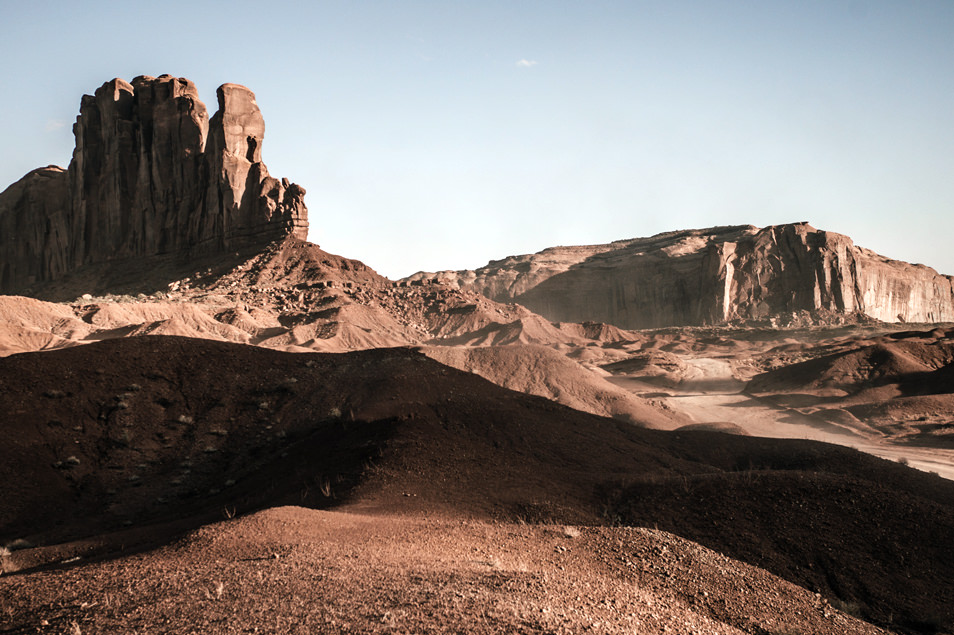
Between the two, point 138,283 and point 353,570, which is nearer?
point 353,570

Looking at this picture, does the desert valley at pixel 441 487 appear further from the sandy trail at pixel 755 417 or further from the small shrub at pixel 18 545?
the sandy trail at pixel 755 417

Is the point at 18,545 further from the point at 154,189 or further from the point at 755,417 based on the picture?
the point at 154,189

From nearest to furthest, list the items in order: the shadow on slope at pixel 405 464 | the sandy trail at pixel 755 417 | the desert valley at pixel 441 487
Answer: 1. the desert valley at pixel 441 487
2. the shadow on slope at pixel 405 464
3. the sandy trail at pixel 755 417

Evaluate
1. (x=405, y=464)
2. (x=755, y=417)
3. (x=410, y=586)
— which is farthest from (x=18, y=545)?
(x=755, y=417)

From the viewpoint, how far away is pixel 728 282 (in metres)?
91.1

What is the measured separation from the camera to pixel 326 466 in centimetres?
1395

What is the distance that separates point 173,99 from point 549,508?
71.4 m

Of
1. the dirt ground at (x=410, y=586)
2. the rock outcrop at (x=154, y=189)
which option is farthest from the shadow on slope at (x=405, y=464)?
the rock outcrop at (x=154, y=189)

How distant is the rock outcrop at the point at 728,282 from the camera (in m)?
88.0

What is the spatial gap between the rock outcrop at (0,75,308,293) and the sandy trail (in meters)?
36.9

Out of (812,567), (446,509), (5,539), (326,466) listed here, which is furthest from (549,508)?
(5,539)

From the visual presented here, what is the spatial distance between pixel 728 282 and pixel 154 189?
228 ft

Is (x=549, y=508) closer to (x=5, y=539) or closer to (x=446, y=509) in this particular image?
(x=446, y=509)

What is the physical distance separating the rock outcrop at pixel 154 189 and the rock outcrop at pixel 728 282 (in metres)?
52.8
